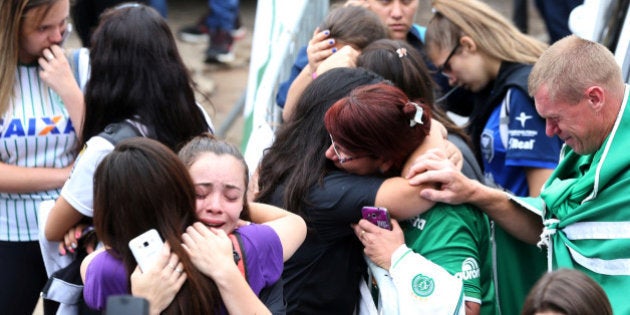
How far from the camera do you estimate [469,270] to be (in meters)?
3.21

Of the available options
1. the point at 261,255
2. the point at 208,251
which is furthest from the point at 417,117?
the point at 208,251

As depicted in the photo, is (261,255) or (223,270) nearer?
(223,270)

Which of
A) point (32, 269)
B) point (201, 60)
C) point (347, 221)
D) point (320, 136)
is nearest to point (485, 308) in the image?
point (347, 221)

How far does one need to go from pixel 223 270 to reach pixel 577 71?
1.23 meters

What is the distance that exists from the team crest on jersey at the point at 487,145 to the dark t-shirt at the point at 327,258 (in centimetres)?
111

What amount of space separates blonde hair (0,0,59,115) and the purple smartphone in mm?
1465

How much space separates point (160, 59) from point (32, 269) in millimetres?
990

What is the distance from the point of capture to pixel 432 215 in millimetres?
3275

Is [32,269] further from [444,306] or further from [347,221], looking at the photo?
[444,306]

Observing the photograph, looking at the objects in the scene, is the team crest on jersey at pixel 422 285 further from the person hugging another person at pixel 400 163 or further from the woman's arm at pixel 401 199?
the woman's arm at pixel 401 199

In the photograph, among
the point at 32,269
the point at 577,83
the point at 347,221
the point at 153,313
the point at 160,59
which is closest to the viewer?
the point at 153,313

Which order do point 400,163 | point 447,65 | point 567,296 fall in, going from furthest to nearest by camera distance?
point 447,65 < point 400,163 < point 567,296

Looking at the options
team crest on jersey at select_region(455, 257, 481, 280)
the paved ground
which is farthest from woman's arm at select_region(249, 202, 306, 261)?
the paved ground

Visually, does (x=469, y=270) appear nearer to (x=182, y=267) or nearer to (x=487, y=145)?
(x=182, y=267)
